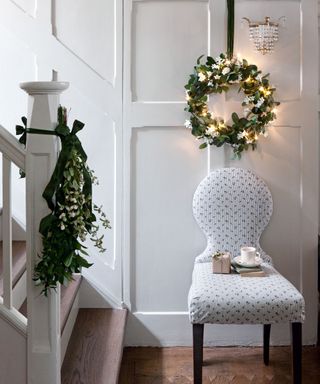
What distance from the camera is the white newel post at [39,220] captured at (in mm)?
2330

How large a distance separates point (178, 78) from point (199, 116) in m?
0.25

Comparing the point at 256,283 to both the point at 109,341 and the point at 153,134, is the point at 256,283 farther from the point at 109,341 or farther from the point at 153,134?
the point at 153,134

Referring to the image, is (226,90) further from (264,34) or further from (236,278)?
(236,278)

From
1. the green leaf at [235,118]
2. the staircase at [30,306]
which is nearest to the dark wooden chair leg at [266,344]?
the green leaf at [235,118]

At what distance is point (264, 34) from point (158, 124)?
2.49 feet

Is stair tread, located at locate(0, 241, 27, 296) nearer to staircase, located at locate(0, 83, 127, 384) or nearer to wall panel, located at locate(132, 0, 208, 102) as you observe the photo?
staircase, located at locate(0, 83, 127, 384)

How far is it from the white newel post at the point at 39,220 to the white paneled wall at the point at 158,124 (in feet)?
4.25

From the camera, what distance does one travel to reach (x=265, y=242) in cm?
375

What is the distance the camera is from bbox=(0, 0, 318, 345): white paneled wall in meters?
3.60

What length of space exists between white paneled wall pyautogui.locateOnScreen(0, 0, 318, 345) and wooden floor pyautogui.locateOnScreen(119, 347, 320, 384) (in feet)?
0.34

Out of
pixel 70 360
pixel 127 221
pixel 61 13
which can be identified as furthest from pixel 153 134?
pixel 70 360

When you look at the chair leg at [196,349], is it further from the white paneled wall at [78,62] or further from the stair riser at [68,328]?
the white paneled wall at [78,62]

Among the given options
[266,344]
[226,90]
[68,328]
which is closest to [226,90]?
[226,90]

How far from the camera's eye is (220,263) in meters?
3.28
